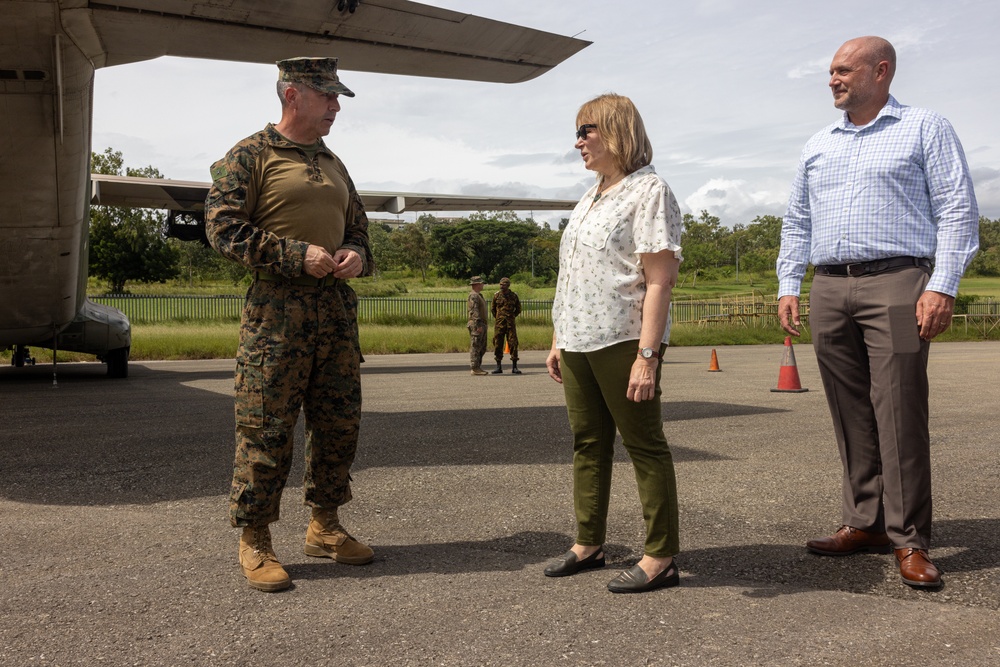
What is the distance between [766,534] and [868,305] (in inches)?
47.5

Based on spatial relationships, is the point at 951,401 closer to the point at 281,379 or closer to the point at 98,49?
the point at 281,379

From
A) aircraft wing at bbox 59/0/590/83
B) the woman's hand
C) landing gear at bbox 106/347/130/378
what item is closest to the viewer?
the woman's hand

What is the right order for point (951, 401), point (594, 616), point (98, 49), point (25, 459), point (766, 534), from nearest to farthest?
point (594, 616) < point (766, 534) < point (25, 459) < point (98, 49) < point (951, 401)

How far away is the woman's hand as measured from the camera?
320cm

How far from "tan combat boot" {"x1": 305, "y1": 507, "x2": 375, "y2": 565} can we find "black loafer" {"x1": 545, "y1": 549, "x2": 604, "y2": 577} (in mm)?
786

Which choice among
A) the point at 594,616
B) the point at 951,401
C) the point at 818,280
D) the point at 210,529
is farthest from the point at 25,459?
the point at 951,401

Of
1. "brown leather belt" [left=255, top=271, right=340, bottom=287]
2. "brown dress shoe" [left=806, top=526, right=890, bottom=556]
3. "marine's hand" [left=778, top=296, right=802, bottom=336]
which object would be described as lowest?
"brown dress shoe" [left=806, top=526, right=890, bottom=556]

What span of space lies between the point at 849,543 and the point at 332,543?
2.22 m

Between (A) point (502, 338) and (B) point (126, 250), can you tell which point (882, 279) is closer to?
(A) point (502, 338)

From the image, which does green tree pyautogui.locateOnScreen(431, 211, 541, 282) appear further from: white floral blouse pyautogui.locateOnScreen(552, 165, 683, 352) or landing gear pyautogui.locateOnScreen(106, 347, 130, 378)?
white floral blouse pyautogui.locateOnScreen(552, 165, 683, 352)

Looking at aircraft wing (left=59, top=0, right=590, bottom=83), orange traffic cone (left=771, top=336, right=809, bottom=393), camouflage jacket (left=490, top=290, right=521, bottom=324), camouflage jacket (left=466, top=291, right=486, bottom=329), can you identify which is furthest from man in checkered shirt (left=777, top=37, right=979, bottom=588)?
camouflage jacket (left=490, top=290, right=521, bottom=324)

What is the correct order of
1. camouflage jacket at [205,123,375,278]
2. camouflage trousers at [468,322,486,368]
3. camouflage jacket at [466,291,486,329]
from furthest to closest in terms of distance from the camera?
1. camouflage jacket at [466,291,486,329]
2. camouflage trousers at [468,322,486,368]
3. camouflage jacket at [205,123,375,278]

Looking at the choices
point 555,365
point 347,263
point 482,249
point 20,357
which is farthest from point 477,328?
point 482,249

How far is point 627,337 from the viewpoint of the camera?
132 inches
